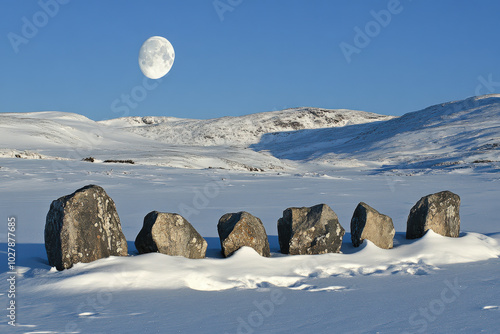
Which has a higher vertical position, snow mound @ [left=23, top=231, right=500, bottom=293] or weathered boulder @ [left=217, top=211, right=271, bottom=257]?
weathered boulder @ [left=217, top=211, right=271, bottom=257]

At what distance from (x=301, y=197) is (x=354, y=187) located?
12.9 ft

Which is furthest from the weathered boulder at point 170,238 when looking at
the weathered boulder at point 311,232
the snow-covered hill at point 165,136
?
the snow-covered hill at point 165,136

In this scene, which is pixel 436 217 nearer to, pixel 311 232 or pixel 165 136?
pixel 311 232

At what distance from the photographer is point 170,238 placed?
6348 millimetres

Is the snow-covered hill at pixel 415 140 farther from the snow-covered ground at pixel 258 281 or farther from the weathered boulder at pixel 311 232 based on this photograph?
the weathered boulder at pixel 311 232

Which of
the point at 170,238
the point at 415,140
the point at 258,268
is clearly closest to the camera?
the point at 258,268

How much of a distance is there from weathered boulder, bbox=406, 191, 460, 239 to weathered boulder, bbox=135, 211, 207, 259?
11.6 feet

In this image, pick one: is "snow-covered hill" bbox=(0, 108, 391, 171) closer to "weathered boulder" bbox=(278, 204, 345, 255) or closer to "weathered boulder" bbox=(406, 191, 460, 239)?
"weathered boulder" bbox=(278, 204, 345, 255)

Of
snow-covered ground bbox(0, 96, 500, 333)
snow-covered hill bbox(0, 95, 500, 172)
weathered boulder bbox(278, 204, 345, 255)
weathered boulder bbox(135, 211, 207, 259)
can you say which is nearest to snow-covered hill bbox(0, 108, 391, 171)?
snow-covered hill bbox(0, 95, 500, 172)

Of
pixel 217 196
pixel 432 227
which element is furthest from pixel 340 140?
pixel 432 227

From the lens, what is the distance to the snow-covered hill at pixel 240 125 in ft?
271

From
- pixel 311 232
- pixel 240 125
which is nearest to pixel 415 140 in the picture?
pixel 240 125

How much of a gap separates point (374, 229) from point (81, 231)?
416cm

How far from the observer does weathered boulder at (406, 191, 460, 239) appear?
778 cm
